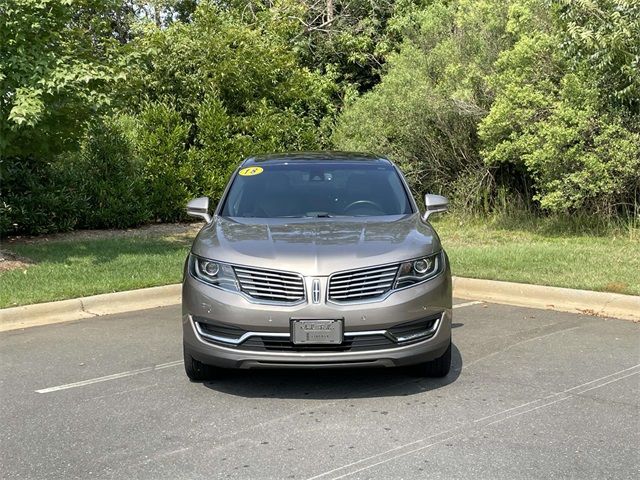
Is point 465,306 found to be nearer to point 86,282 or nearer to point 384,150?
point 86,282

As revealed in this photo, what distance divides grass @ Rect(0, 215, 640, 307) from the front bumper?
385 centimetres

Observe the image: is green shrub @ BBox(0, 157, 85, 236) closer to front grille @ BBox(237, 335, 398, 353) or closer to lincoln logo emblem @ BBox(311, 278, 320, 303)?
front grille @ BBox(237, 335, 398, 353)

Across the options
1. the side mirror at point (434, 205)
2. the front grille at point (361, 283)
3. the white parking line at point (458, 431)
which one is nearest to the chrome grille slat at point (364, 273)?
the front grille at point (361, 283)

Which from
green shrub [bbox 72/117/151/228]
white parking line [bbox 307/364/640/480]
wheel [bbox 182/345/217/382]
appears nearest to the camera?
white parking line [bbox 307/364/640/480]

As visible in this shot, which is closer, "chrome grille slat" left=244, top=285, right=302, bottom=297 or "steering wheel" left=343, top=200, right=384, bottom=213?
"chrome grille slat" left=244, top=285, right=302, bottom=297

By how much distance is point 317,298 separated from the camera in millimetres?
4707

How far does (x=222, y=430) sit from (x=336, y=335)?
919 millimetres

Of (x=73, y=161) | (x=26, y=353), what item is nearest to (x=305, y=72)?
(x=73, y=161)

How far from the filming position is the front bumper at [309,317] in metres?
4.68

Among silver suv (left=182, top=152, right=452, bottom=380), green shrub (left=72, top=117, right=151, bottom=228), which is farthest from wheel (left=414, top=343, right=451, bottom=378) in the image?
green shrub (left=72, top=117, right=151, bottom=228)

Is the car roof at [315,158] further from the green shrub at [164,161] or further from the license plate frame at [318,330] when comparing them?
the green shrub at [164,161]

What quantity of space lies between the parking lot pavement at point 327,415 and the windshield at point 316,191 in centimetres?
134

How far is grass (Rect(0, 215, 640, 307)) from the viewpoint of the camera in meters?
8.63

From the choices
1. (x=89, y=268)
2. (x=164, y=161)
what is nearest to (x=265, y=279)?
(x=89, y=268)
